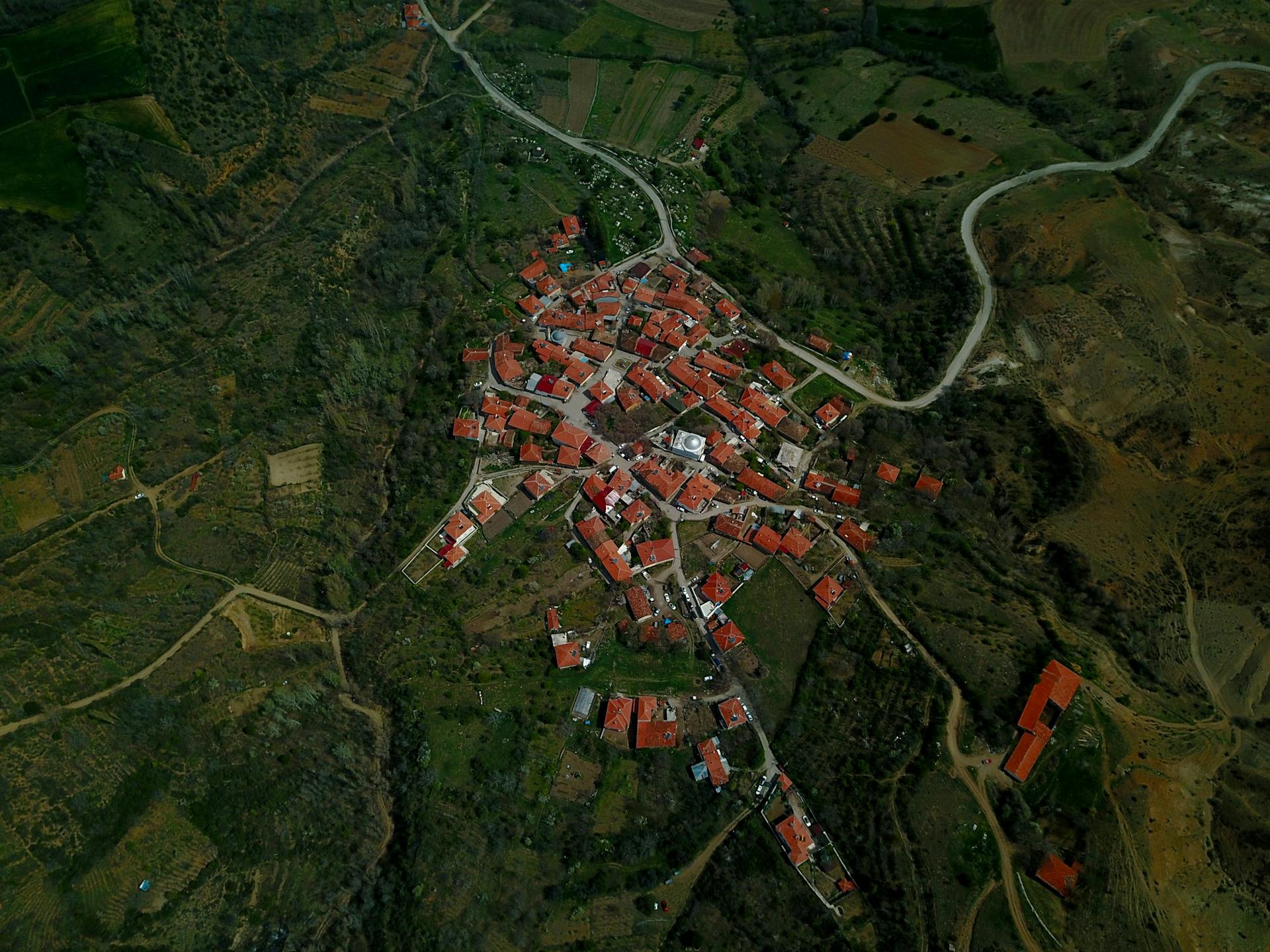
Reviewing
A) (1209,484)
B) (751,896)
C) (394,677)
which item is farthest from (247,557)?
(1209,484)

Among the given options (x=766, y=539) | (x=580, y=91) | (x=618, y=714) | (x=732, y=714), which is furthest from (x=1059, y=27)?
(x=618, y=714)

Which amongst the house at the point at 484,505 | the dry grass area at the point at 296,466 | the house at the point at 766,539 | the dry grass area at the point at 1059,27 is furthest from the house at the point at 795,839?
the dry grass area at the point at 1059,27

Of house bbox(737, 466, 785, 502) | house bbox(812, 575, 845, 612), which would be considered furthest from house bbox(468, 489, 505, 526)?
house bbox(812, 575, 845, 612)

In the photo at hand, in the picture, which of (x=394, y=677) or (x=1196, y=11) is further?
(x=1196, y=11)

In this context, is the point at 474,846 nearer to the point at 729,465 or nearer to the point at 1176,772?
the point at 729,465

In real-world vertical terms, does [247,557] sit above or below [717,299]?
below
